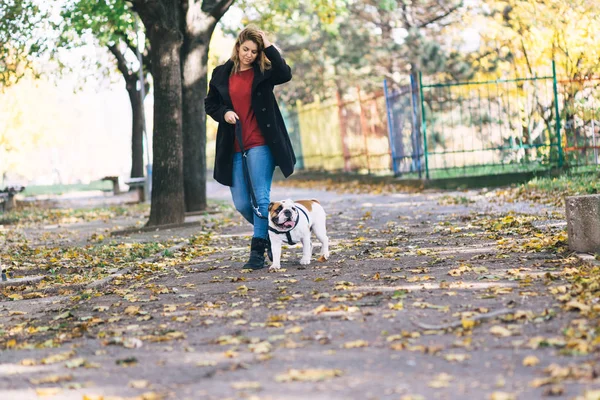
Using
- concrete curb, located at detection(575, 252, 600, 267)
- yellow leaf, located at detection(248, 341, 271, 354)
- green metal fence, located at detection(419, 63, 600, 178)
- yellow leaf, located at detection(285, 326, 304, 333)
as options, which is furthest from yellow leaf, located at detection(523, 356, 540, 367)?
green metal fence, located at detection(419, 63, 600, 178)

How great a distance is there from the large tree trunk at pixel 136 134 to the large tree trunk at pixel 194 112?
1261 cm

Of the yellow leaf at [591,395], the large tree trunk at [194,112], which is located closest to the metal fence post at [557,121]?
the large tree trunk at [194,112]

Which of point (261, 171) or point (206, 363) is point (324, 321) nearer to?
point (206, 363)

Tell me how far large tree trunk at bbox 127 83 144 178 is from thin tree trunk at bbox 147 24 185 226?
50.9 feet

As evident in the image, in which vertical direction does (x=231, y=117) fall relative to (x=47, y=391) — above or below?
above

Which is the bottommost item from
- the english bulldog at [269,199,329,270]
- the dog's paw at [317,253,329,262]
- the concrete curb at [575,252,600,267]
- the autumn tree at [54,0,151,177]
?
the concrete curb at [575,252,600,267]

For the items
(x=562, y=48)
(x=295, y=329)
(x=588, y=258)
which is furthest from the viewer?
(x=562, y=48)

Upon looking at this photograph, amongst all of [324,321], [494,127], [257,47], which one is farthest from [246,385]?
[494,127]

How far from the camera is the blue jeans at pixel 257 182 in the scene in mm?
8422

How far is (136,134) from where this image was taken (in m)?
29.9

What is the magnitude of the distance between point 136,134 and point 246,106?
22.1 metres

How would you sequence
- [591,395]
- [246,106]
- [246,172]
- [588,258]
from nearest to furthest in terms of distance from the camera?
[591,395]
[588,258]
[246,106]
[246,172]

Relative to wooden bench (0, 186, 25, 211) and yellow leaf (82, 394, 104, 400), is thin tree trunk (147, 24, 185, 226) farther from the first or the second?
wooden bench (0, 186, 25, 211)

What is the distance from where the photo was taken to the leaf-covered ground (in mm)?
4496
